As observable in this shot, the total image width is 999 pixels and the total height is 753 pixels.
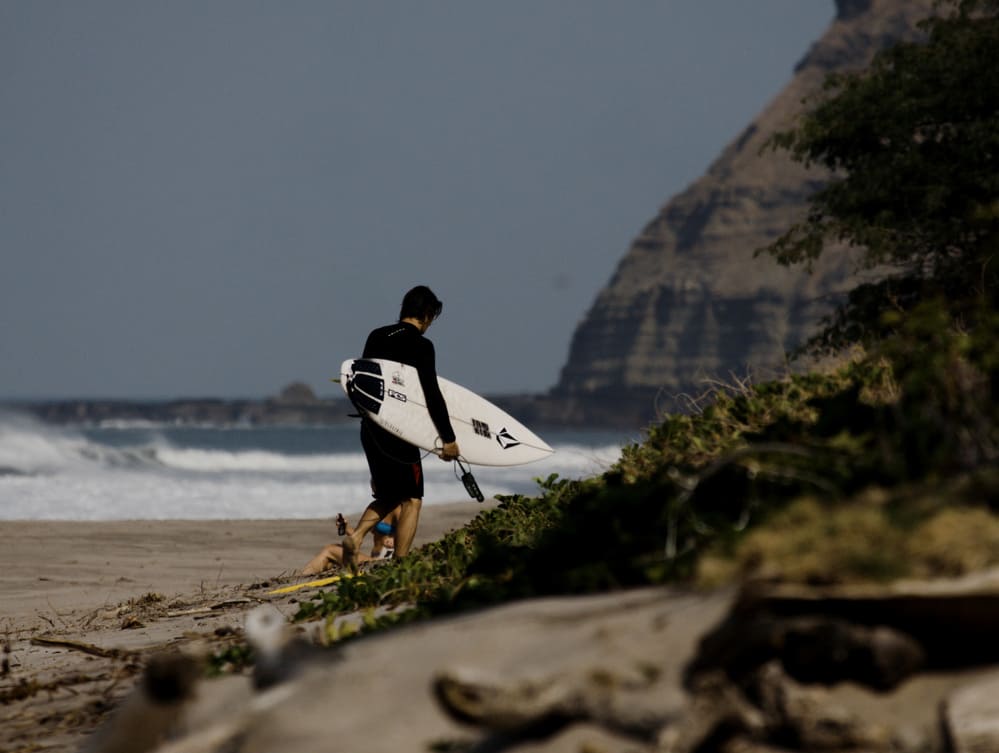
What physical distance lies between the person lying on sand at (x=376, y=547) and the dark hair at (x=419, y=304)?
4.60 ft

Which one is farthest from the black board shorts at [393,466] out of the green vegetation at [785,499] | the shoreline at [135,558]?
the shoreline at [135,558]

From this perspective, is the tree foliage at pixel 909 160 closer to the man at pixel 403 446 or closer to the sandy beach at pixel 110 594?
the sandy beach at pixel 110 594

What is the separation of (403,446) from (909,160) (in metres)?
10.2

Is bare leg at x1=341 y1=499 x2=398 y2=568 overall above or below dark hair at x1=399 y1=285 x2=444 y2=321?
below

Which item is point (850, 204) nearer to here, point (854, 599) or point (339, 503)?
point (339, 503)

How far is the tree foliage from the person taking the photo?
1477cm

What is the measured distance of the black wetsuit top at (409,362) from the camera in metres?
7.67

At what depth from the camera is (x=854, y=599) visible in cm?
282

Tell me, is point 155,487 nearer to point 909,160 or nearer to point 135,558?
point 135,558

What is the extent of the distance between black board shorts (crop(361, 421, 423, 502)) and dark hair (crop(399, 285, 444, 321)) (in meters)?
0.84

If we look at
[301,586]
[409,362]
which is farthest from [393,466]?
A: [301,586]

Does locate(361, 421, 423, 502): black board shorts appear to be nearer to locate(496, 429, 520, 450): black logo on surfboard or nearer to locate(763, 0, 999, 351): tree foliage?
locate(496, 429, 520, 450): black logo on surfboard

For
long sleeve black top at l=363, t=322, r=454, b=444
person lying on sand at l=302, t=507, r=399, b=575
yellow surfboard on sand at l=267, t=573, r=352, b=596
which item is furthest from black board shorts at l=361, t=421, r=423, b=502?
yellow surfboard on sand at l=267, t=573, r=352, b=596

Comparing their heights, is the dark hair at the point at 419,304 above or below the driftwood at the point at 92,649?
above
